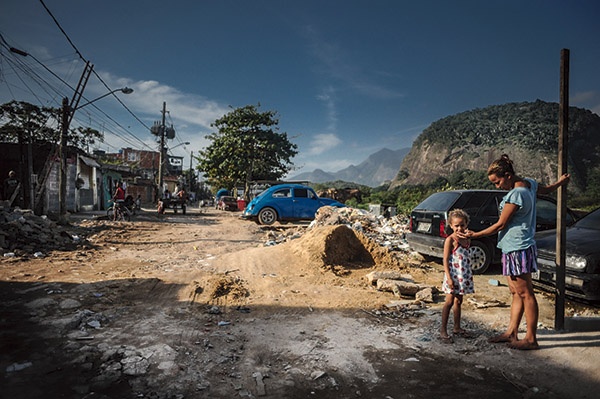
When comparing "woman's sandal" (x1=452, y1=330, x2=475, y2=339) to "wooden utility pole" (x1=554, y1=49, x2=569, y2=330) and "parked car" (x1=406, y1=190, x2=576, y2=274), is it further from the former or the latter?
"parked car" (x1=406, y1=190, x2=576, y2=274)

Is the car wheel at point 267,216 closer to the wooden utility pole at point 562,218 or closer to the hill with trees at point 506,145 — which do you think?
the wooden utility pole at point 562,218

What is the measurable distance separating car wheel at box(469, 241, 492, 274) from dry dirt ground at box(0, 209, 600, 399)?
0.37 meters

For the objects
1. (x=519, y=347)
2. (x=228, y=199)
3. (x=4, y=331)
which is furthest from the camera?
(x=228, y=199)

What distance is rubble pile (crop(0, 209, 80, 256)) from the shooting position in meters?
7.24

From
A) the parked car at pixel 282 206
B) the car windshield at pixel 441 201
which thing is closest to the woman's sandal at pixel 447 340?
the car windshield at pixel 441 201

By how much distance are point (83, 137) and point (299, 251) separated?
32.7 m

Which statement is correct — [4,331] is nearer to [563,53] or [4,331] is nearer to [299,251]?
[299,251]

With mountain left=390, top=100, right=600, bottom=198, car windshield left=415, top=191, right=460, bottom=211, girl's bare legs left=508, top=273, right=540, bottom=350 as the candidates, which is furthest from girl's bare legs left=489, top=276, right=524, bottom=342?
mountain left=390, top=100, right=600, bottom=198

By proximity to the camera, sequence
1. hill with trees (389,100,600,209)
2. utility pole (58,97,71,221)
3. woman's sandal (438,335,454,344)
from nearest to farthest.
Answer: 1. woman's sandal (438,335,454,344)
2. utility pole (58,97,71,221)
3. hill with trees (389,100,600,209)

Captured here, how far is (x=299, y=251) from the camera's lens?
685cm

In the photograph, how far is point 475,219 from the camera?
20.0 feet

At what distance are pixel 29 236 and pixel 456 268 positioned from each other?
379 inches

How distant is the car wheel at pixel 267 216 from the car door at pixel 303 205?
0.95 m

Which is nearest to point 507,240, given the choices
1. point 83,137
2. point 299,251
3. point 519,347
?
point 519,347
